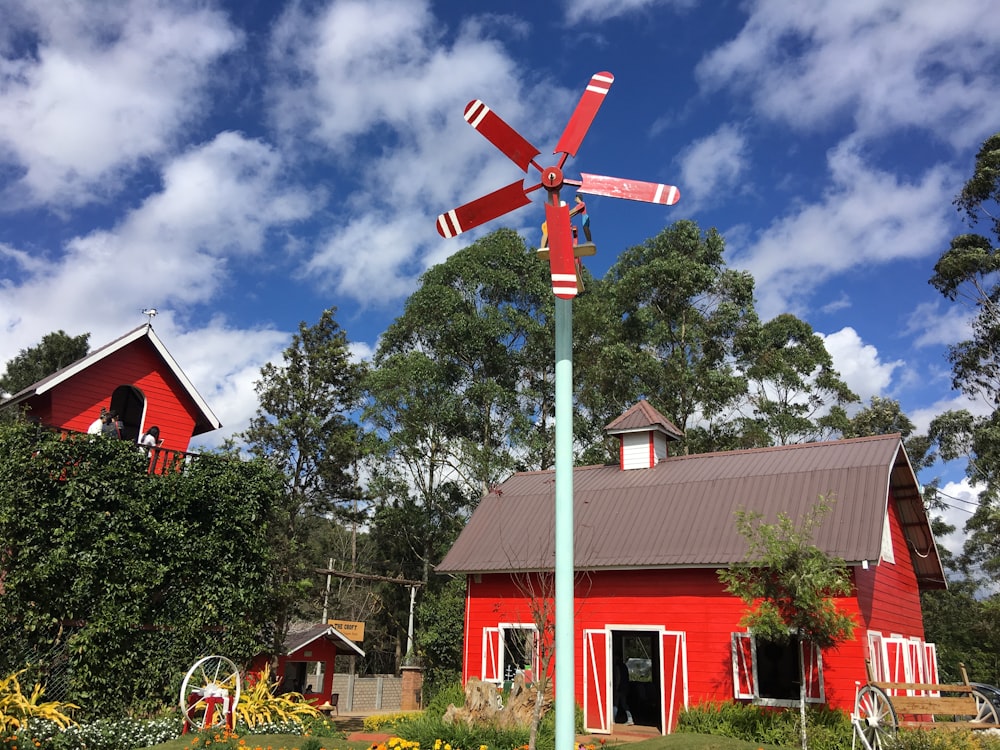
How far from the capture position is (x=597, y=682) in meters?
17.1

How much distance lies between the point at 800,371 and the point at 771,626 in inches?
902

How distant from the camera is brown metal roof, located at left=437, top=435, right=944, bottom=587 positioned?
15914 millimetres

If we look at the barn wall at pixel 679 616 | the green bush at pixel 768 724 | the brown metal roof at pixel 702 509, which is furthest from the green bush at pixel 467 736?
the barn wall at pixel 679 616

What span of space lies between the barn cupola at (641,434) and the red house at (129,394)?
11.0m

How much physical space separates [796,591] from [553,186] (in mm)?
9483

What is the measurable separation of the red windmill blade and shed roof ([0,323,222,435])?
12411mm

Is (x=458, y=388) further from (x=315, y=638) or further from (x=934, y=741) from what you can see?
(x=934, y=741)

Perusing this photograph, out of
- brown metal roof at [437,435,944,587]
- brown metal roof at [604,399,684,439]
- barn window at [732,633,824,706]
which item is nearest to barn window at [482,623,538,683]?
brown metal roof at [437,435,944,587]

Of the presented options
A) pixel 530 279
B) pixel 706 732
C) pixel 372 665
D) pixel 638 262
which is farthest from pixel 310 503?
pixel 706 732

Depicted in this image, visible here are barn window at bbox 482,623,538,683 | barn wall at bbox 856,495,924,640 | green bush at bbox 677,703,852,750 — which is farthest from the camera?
barn window at bbox 482,623,538,683

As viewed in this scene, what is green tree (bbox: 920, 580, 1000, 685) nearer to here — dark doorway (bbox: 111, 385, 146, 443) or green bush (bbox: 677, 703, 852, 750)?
green bush (bbox: 677, 703, 852, 750)

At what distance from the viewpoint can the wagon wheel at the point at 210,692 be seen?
12.5 m

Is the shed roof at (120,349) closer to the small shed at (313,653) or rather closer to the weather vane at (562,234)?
the small shed at (313,653)

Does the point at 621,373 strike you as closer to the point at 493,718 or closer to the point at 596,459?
the point at 596,459
